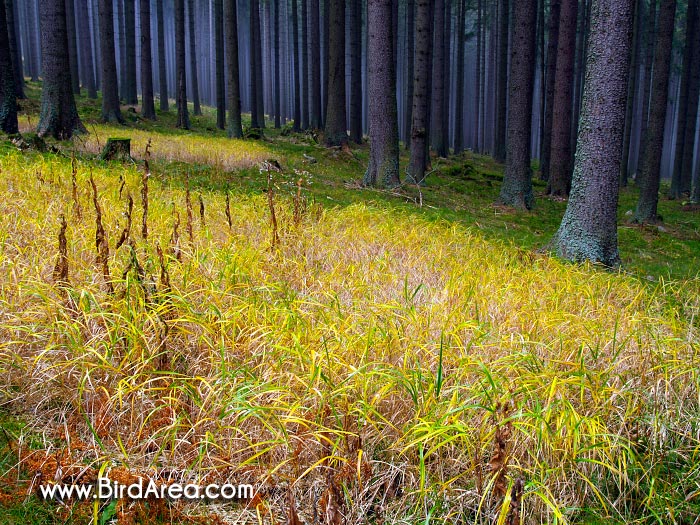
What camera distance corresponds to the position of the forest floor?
238 cm

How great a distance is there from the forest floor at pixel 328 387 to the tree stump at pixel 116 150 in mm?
3995

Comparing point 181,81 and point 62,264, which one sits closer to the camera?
point 62,264

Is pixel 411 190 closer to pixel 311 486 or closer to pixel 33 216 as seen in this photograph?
pixel 33 216

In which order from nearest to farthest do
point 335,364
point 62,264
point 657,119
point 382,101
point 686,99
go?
point 335,364 < point 62,264 < point 382,101 < point 657,119 < point 686,99

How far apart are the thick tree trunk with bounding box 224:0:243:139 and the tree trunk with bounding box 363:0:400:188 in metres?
6.29

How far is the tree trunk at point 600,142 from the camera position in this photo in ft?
22.1

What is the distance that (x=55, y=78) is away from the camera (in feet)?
35.5

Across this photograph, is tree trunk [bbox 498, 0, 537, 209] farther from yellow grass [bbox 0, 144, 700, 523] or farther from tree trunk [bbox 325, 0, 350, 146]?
yellow grass [bbox 0, 144, 700, 523]

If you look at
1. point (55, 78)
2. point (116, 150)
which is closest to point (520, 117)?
point (116, 150)

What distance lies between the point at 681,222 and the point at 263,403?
1397 centimetres

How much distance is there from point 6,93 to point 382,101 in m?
6.90

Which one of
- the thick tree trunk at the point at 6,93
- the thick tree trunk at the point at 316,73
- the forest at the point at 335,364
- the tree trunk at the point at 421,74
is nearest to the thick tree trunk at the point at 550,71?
the tree trunk at the point at 421,74

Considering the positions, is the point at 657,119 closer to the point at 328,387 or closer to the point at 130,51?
the point at 328,387

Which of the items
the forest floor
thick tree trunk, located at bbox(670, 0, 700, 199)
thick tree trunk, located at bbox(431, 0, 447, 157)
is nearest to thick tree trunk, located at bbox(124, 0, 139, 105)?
thick tree trunk, located at bbox(431, 0, 447, 157)
